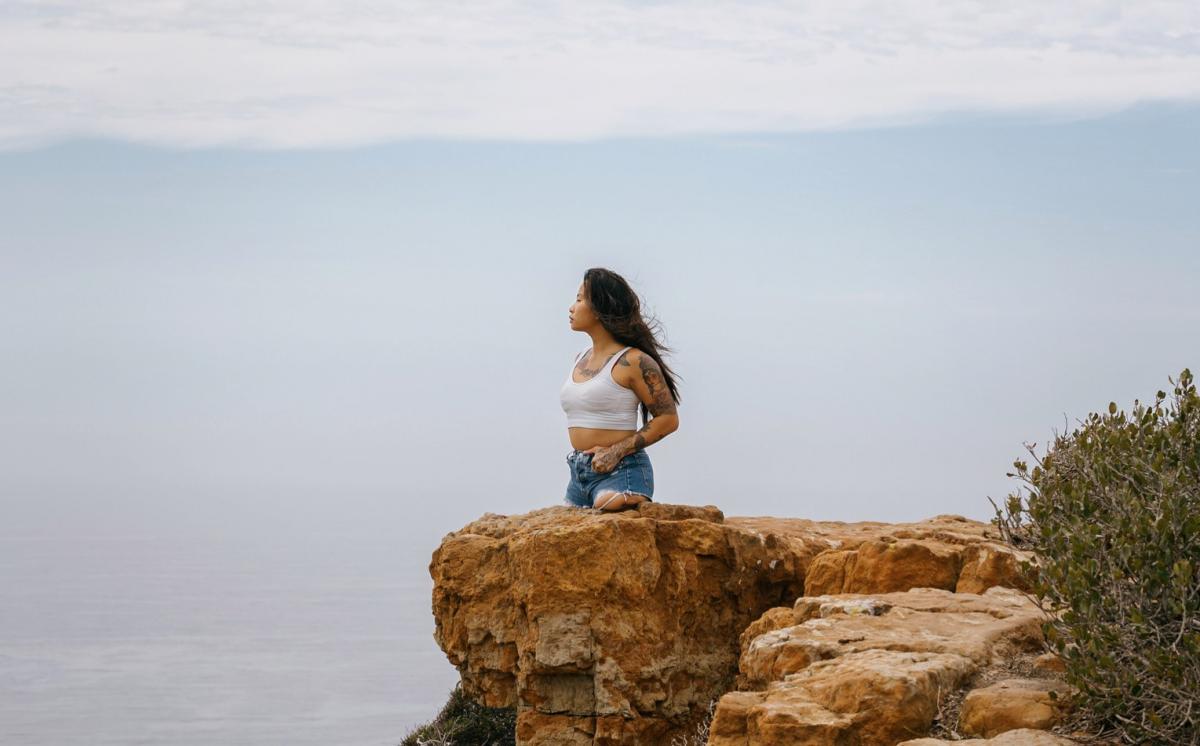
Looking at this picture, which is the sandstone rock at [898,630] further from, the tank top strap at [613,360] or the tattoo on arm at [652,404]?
the tank top strap at [613,360]

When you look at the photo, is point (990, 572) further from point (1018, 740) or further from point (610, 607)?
point (1018, 740)

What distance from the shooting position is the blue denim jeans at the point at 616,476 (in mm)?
8391

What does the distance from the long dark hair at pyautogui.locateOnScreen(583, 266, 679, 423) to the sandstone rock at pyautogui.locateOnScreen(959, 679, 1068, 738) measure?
3.27 m

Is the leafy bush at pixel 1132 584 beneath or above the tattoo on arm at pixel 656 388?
beneath

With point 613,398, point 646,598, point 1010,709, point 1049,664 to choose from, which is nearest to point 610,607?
point 646,598

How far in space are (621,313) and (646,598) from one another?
1.77 m

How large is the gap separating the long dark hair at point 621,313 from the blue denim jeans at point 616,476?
18.7 inches

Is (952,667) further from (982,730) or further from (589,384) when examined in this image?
(589,384)

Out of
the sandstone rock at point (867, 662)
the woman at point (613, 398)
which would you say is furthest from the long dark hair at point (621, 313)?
the sandstone rock at point (867, 662)

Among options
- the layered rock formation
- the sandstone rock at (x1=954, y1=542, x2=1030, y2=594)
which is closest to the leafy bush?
the layered rock formation

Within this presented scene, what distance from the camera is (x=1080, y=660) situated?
17.3 feet

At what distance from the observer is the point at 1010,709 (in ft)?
18.0

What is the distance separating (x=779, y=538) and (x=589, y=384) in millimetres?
1686

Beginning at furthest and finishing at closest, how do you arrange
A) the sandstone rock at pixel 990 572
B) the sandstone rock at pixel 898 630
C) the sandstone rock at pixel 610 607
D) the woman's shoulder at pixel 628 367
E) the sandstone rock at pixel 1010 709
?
the woman's shoulder at pixel 628 367
the sandstone rock at pixel 610 607
the sandstone rock at pixel 990 572
the sandstone rock at pixel 898 630
the sandstone rock at pixel 1010 709
